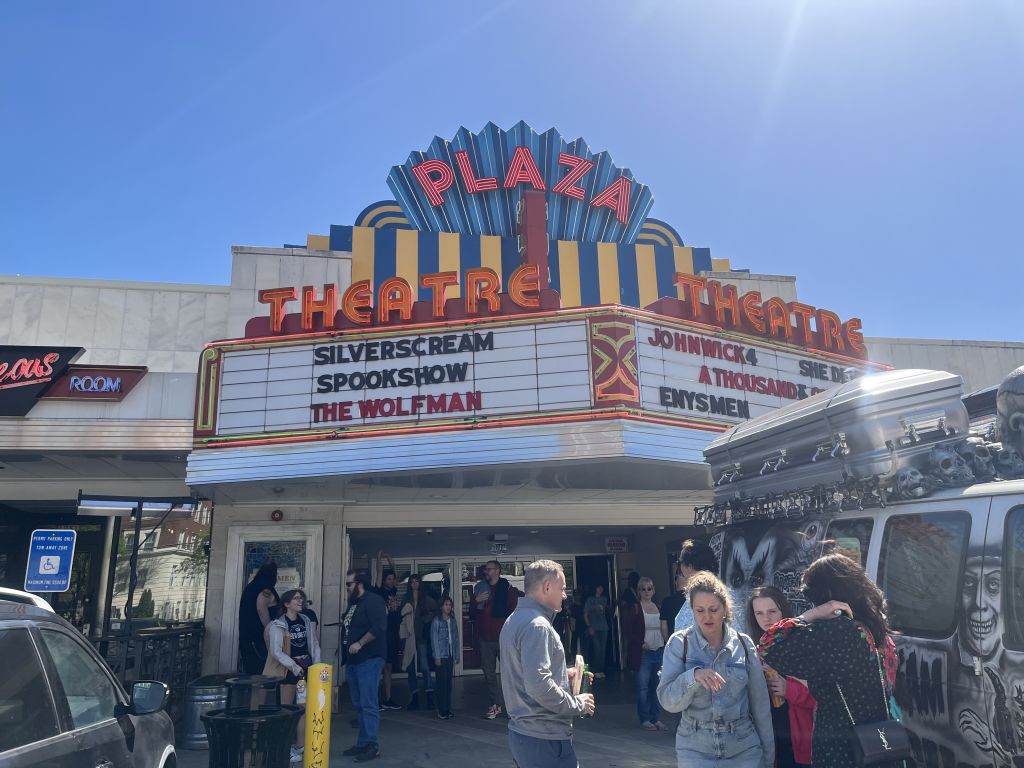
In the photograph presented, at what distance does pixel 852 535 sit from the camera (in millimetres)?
4504

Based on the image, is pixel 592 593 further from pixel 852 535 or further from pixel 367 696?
pixel 852 535

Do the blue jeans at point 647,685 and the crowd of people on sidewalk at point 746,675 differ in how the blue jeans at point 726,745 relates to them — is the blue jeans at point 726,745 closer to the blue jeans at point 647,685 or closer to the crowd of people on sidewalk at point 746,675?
the crowd of people on sidewalk at point 746,675

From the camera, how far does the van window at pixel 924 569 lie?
371 centimetres

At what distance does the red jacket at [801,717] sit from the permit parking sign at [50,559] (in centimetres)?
727

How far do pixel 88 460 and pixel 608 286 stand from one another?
30.1 feet

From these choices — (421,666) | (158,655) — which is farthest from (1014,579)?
(158,655)

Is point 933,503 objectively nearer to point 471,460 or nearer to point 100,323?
point 471,460

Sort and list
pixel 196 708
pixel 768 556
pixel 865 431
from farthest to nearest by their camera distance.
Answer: pixel 196 708 < pixel 768 556 < pixel 865 431

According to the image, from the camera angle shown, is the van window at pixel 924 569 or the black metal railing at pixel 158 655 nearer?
the van window at pixel 924 569

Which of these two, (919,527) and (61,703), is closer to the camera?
(61,703)

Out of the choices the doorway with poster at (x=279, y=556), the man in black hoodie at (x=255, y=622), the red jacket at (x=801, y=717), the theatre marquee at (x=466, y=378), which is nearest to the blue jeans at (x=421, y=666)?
the doorway with poster at (x=279, y=556)

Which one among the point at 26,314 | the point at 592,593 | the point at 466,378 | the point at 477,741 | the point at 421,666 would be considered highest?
the point at 26,314

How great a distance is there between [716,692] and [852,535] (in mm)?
1635

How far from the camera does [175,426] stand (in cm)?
993
